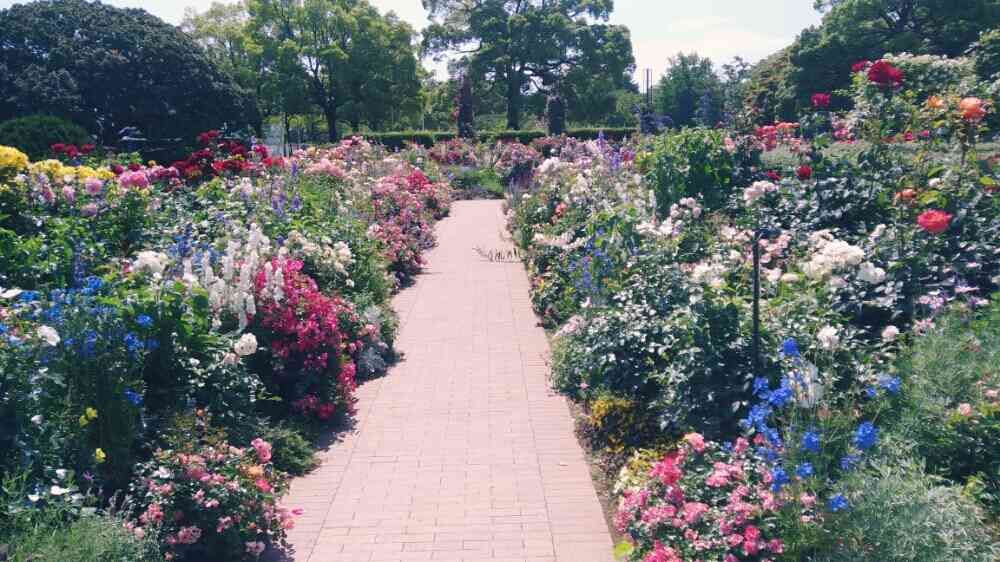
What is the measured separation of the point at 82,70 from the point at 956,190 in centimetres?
2597

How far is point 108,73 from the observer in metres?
25.2

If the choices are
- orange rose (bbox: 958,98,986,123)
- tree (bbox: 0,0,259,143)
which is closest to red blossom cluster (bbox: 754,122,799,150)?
orange rose (bbox: 958,98,986,123)

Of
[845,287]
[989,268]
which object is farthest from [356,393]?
[989,268]

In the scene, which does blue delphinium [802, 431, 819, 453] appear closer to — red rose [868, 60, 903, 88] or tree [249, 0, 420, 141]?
red rose [868, 60, 903, 88]

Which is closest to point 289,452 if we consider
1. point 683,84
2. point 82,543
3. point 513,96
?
point 82,543

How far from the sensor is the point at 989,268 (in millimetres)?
5180

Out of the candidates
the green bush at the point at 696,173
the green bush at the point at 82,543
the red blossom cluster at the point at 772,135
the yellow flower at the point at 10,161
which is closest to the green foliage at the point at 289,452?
the green bush at the point at 82,543

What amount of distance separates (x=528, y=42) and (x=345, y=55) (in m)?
9.58

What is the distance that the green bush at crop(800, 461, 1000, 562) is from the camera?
2.71 m

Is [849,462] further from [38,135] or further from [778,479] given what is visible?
[38,135]

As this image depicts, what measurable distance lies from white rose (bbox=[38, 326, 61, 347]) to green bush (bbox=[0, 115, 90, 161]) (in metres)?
13.5

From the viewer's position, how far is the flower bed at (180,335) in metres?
3.53

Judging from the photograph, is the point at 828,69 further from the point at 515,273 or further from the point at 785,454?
the point at 785,454

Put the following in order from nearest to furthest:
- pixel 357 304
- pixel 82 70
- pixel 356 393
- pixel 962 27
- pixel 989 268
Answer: pixel 989 268 → pixel 356 393 → pixel 357 304 → pixel 82 70 → pixel 962 27
